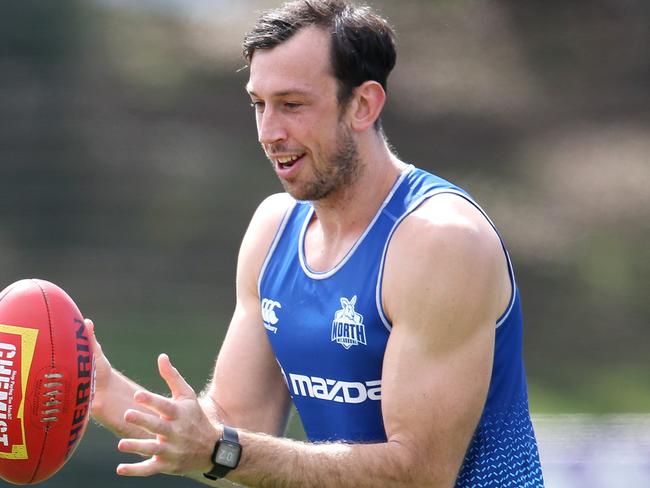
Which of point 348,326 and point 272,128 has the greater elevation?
point 272,128

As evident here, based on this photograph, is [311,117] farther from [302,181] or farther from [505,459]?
[505,459]

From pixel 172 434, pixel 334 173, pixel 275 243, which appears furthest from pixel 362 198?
pixel 172 434

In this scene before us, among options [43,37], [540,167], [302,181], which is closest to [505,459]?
[302,181]

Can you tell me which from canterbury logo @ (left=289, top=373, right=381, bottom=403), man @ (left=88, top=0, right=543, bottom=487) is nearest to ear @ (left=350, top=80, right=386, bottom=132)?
man @ (left=88, top=0, right=543, bottom=487)

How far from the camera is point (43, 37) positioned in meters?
4.77

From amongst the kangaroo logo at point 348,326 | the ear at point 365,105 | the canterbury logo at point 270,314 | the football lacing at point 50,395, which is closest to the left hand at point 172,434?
the football lacing at point 50,395

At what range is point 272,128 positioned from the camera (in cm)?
273

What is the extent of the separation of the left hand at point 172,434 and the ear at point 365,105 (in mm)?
828

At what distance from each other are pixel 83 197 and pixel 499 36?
6.24 feet

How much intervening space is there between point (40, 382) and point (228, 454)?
46cm

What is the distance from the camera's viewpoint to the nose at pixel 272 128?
8.95 feet

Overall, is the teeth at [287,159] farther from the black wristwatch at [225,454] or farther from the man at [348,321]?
the black wristwatch at [225,454]

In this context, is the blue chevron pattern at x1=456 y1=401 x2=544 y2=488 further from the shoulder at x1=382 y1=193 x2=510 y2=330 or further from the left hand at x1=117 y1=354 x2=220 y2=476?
the left hand at x1=117 y1=354 x2=220 y2=476

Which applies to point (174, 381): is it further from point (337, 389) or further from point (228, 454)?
point (337, 389)
